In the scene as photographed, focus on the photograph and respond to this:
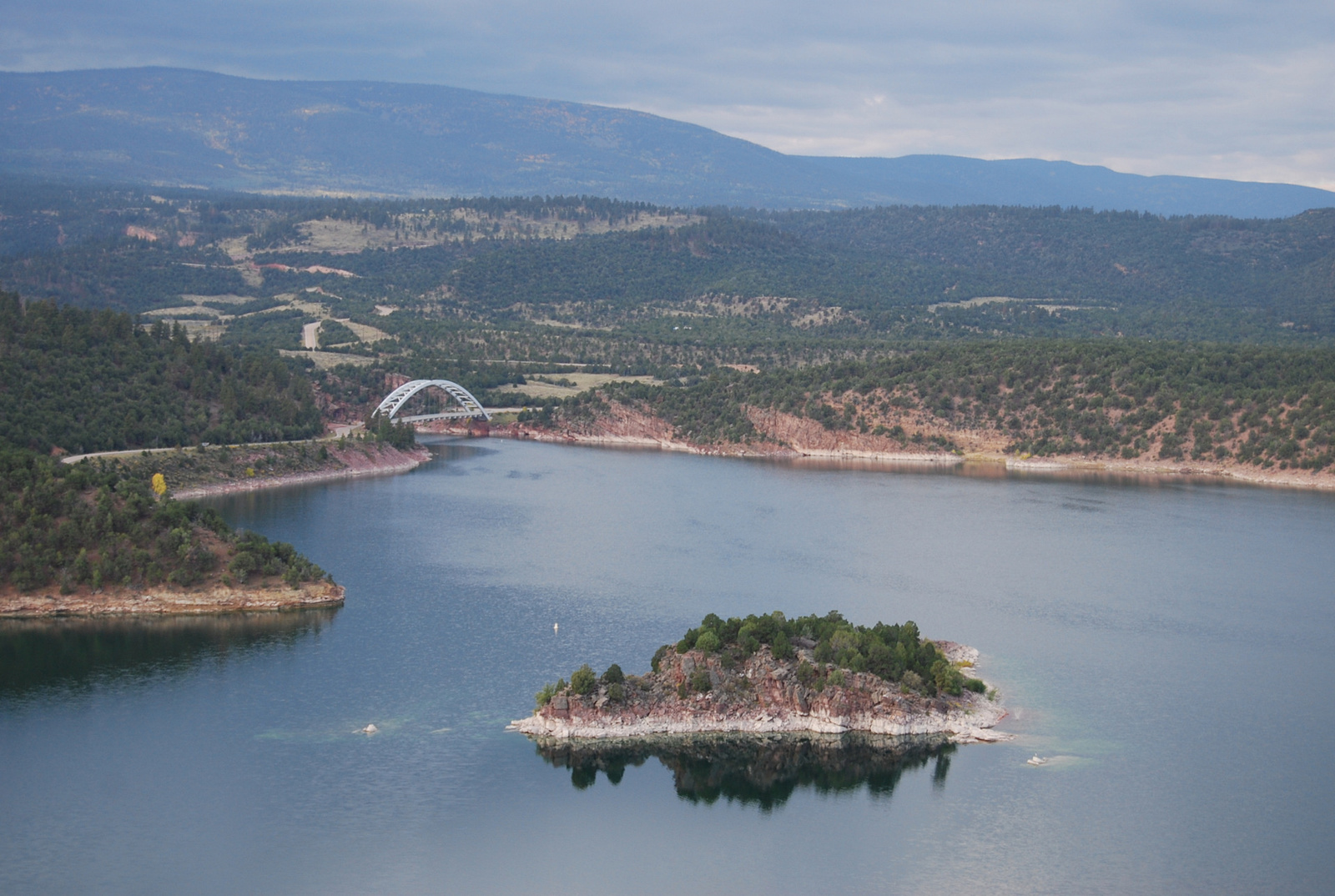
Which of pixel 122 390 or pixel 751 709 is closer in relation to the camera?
pixel 751 709

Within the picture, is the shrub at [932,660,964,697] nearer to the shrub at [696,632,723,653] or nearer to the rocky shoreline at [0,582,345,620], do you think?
the shrub at [696,632,723,653]

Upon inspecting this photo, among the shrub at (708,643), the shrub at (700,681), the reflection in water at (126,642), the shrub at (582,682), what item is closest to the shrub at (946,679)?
the shrub at (708,643)

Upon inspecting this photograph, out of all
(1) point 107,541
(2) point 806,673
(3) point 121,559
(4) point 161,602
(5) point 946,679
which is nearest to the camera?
(2) point 806,673

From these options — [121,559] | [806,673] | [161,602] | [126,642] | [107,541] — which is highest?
Result: [806,673]

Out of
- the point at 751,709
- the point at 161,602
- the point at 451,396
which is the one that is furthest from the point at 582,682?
the point at 451,396

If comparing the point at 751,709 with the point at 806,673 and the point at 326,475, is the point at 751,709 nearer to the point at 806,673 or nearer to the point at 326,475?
the point at 806,673

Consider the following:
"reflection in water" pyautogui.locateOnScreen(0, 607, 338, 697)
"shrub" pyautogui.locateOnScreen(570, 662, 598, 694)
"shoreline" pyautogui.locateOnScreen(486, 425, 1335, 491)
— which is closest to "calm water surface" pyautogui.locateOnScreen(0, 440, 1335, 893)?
"reflection in water" pyautogui.locateOnScreen(0, 607, 338, 697)

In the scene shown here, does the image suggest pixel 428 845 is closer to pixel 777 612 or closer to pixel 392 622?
pixel 777 612
